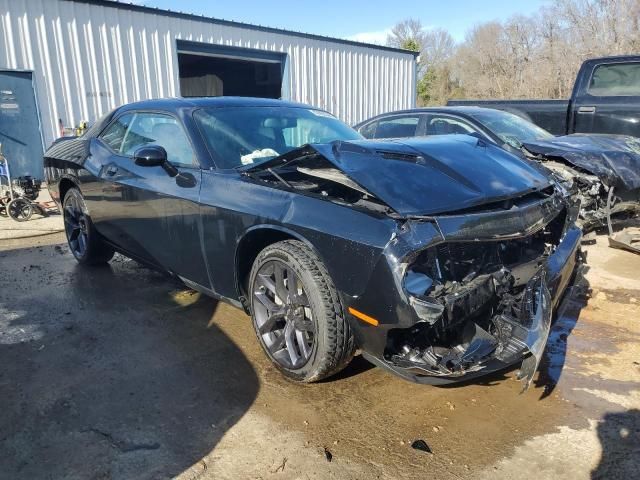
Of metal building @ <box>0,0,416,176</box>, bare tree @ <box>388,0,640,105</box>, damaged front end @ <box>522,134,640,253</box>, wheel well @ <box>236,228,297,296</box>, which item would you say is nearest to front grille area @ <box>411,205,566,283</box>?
wheel well @ <box>236,228,297,296</box>

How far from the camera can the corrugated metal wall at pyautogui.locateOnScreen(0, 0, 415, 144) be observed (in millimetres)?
9562

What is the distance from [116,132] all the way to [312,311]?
2.91m

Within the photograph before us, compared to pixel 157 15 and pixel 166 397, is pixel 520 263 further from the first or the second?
pixel 157 15

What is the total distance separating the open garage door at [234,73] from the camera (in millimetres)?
13625

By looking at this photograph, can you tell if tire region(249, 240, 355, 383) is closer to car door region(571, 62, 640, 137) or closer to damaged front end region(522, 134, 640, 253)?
damaged front end region(522, 134, 640, 253)

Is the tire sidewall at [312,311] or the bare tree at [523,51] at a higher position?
the bare tree at [523,51]

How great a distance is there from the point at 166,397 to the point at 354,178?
1.61m

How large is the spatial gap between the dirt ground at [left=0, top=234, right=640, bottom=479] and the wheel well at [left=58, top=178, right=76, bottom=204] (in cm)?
158

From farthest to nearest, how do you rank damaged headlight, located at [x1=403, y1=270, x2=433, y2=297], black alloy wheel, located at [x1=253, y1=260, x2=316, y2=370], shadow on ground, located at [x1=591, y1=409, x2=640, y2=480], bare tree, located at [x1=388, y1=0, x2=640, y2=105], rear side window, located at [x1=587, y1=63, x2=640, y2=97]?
bare tree, located at [x1=388, y1=0, x2=640, y2=105]
rear side window, located at [x1=587, y1=63, x2=640, y2=97]
black alloy wheel, located at [x1=253, y1=260, x2=316, y2=370]
damaged headlight, located at [x1=403, y1=270, x2=433, y2=297]
shadow on ground, located at [x1=591, y1=409, x2=640, y2=480]

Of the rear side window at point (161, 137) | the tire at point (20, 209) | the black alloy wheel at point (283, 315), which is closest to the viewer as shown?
the black alloy wheel at point (283, 315)

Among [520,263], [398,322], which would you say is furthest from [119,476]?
[520,263]

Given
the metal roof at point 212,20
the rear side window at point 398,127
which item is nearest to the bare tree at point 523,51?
the metal roof at point 212,20

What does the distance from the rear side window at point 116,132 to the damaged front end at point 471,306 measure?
3.13m

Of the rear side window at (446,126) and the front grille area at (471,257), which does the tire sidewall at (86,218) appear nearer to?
the front grille area at (471,257)
